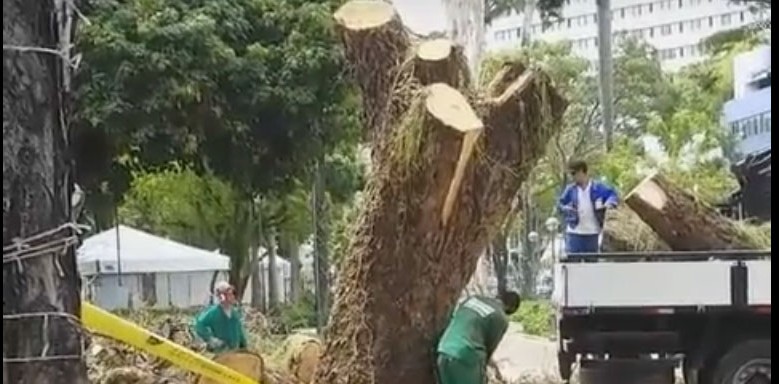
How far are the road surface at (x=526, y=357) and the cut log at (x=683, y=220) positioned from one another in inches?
15.0

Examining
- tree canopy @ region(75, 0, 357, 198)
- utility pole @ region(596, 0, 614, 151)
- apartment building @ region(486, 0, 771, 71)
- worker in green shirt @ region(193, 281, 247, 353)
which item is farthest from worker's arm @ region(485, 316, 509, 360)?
utility pole @ region(596, 0, 614, 151)

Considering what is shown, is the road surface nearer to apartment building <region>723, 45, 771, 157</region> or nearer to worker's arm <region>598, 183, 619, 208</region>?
worker's arm <region>598, 183, 619, 208</region>

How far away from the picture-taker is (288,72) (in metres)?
3.70

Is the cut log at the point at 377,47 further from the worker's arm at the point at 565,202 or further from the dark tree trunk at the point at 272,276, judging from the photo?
the dark tree trunk at the point at 272,276

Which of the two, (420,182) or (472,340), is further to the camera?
(420,182)

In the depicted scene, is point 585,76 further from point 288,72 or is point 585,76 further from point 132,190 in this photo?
point 132,190

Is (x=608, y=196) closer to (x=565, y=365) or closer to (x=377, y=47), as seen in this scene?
(x=565, y=365)

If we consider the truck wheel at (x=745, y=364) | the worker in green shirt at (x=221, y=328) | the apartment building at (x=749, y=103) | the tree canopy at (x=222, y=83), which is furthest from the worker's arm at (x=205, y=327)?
the apartment building at (x=749, y=103)

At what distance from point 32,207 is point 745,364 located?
193 centimetres

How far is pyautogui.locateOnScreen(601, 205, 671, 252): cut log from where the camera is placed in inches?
121

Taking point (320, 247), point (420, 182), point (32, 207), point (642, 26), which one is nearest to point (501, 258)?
point (420, 182)

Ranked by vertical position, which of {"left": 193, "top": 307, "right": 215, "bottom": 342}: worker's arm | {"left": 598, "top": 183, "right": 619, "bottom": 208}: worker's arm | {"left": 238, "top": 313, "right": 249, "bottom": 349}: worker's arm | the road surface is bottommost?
the road surface

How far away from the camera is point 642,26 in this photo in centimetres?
383

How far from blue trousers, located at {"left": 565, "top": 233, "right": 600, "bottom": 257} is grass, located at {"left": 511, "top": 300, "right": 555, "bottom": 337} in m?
0.14
